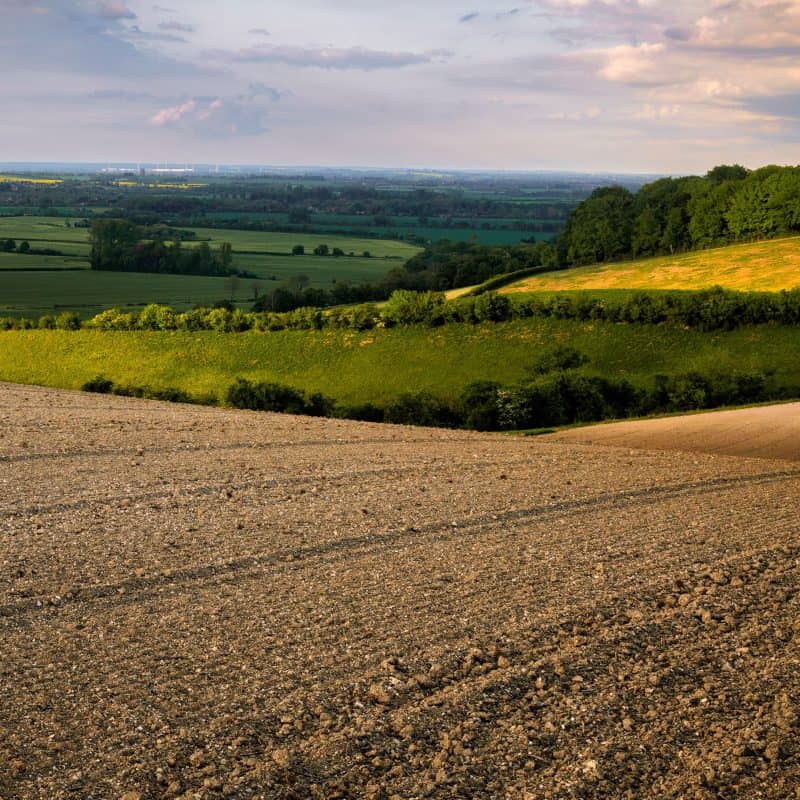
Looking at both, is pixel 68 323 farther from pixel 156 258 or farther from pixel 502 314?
pixel 156 258

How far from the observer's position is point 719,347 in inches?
2093

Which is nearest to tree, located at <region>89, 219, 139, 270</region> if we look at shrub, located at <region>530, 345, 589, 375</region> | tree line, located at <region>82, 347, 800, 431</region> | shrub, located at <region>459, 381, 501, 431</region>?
tree line, located at <region>82, 347, 800, 431</region>

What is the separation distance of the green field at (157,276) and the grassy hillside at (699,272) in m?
29.4

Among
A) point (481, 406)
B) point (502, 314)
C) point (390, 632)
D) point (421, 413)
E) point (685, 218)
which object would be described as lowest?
point (421, 413)

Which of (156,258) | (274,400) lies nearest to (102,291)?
(156,258)

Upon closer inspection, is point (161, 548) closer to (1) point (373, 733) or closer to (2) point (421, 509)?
(2) point (421, 509)

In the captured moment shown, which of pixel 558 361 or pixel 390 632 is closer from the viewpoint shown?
pixel 390 632

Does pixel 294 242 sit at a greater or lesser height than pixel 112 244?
greater

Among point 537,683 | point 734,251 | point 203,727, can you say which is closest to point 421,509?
point 537,683

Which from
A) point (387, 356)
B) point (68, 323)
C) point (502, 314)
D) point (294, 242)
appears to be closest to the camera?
point (387, 356)

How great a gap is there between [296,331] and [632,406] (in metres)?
26.4

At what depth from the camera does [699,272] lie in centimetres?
8050

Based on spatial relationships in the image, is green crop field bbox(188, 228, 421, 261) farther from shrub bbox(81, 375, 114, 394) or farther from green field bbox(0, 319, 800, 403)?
shrub bbox(81, 375, 114, 394)

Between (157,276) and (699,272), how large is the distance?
7079cm
